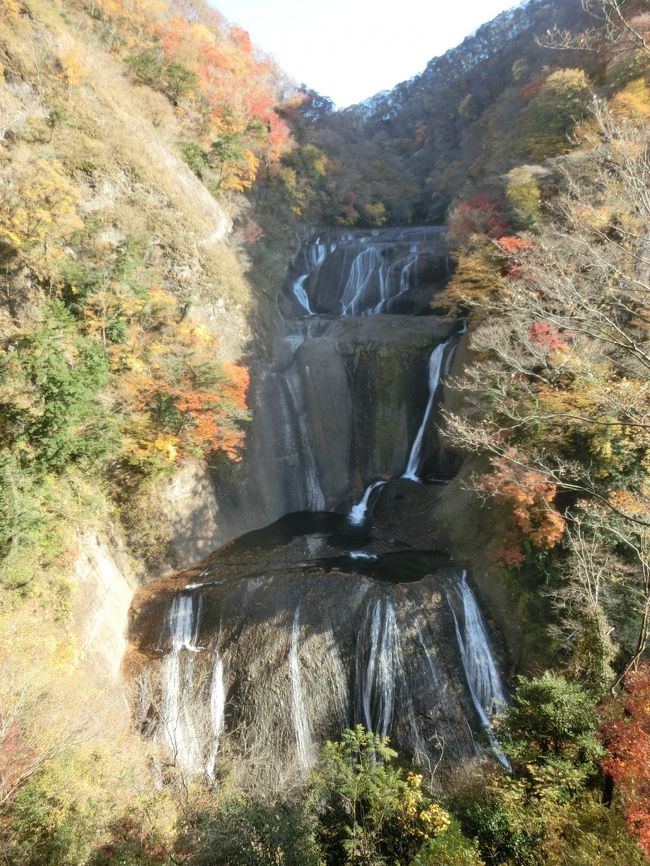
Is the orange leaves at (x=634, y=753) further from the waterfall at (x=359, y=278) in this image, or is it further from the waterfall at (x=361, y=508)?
the waterfall at (x=359, y=278)

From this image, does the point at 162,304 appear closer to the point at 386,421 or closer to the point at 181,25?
the point at 386,421

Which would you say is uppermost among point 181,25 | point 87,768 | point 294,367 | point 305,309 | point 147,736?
point 181,25

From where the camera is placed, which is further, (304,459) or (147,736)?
(304,459)

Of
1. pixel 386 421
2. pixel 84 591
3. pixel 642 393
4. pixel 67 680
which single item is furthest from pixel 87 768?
pixel 386 421

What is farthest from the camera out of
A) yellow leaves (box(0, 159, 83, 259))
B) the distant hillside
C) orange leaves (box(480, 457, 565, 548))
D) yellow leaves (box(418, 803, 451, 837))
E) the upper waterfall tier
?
the upper waterfall tier

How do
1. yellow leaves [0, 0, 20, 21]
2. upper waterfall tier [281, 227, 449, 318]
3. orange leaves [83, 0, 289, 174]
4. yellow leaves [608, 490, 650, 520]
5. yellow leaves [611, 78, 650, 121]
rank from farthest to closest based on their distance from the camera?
upper waterfall tier [281, 227, 449, 318] → orange leaves [83, 0, 289, 174] → yellow leaves [611, 78, 650, 121] → yellow leaves [0, 0, 20, 21] → yellow leaves [608, 490, 650, 520]

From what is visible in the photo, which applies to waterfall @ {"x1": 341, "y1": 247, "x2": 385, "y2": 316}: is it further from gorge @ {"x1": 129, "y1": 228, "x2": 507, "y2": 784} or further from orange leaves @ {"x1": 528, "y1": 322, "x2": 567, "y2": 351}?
orange leaves @ {"x1": 528, "y1": 322, "x2": 567, "y2": 351}

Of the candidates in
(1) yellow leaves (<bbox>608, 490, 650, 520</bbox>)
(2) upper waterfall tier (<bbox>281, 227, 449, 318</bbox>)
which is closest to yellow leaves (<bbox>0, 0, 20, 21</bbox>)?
(2) upper waterfall tier (<bbox>281, 227, 449, 318</bbox>)

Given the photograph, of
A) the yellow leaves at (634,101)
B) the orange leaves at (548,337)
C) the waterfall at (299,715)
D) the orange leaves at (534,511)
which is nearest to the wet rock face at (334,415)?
the orange leaves at (534,511)
